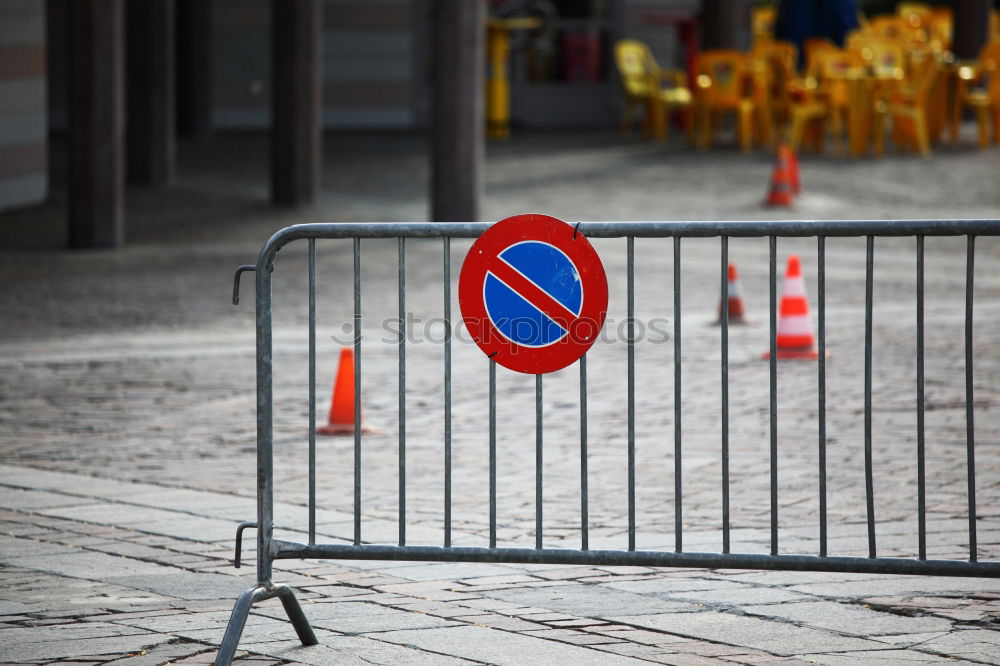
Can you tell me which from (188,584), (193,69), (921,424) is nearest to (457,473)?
(188,584)

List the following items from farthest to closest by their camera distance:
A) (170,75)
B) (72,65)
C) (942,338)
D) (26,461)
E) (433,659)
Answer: (170,75) → (72,65) → (942,338) → (26,461) → (433,659)

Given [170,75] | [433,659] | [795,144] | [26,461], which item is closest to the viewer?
[433,659]

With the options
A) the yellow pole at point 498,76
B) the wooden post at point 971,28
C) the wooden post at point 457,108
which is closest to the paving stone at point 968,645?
the wooden post at point 457,108

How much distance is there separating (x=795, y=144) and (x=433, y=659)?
1714 cm

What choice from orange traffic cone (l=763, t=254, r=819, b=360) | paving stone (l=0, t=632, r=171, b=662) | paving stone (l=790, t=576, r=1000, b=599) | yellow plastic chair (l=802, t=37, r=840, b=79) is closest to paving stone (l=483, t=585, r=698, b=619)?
paving stone (l=790, t=576, r=1000, b=599)

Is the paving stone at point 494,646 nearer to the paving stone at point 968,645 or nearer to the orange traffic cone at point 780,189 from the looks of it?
the paving stone at point 968,645

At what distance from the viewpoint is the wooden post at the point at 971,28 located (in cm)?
2431

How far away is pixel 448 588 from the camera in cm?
469

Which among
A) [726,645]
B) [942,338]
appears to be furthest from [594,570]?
[942,338]

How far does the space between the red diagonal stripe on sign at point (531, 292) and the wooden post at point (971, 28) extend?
2161cm

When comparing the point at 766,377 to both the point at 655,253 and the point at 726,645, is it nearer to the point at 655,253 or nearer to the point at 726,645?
the point at 726,645

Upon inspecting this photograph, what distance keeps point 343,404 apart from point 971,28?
64.2 ft

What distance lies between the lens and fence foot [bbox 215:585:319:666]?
3.85 metres

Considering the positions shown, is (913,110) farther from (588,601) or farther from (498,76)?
(588,601)
